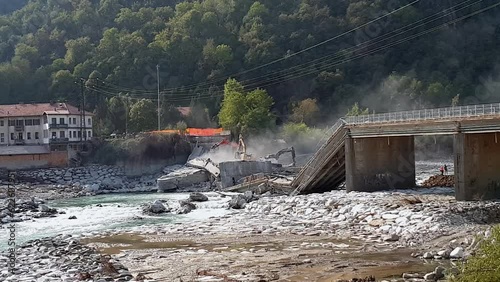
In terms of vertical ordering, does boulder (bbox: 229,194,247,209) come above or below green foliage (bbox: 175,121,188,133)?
below

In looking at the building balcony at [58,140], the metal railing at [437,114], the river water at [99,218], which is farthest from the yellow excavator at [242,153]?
the building balcony at [58,140]

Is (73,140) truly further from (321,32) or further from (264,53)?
(321,32)

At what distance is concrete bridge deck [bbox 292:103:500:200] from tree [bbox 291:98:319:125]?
165ft

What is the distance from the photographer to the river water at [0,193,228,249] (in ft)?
116

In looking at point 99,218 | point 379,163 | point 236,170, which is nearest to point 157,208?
point 99,218

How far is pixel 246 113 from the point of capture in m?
86.8

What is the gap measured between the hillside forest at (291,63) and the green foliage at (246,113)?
1077 centimetres

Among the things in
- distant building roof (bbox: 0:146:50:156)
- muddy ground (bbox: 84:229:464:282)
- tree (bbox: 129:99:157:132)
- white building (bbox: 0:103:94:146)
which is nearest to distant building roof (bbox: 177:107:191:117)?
tree (bbox: 129:99:157:132)

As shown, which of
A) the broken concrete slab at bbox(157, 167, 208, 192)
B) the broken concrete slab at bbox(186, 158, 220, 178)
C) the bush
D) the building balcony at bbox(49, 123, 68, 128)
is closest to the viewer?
the broken concrete slab at bbox(186, 158, 220, 178)

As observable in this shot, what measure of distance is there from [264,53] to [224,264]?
92.7 m

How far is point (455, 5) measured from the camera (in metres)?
124

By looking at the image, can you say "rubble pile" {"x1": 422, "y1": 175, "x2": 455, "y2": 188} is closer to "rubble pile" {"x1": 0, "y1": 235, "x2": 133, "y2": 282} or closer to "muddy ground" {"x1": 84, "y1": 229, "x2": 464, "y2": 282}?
"muddy ground" {"x1": 84, "y1": 229, "x2": 464, "y2": 282}

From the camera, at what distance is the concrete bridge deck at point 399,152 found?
34.1m

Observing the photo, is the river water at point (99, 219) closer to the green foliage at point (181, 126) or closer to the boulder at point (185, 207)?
the boulder at point (185, 207)
